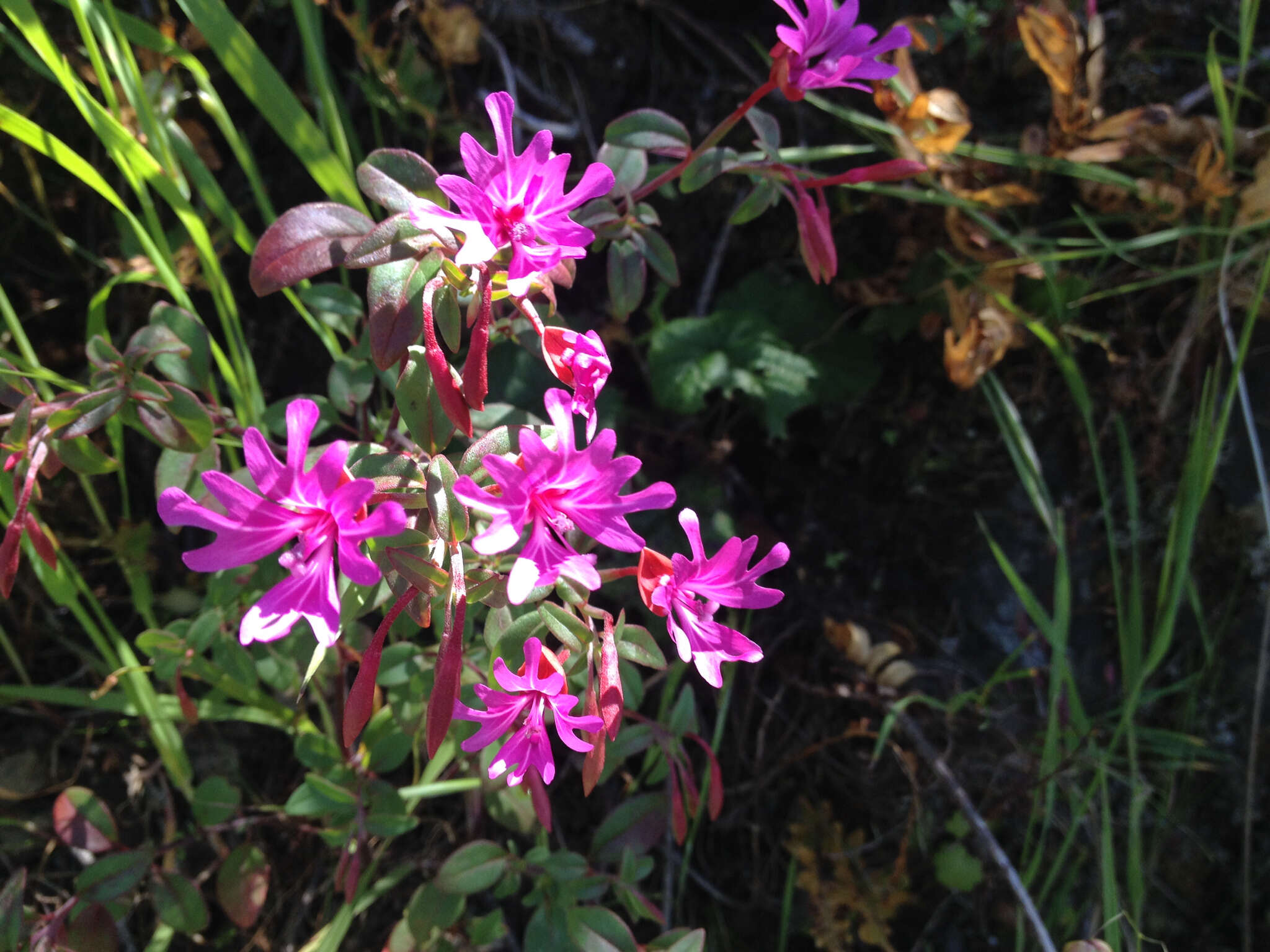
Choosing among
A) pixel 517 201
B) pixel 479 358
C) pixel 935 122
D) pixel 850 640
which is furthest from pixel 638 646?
pixel 935 122

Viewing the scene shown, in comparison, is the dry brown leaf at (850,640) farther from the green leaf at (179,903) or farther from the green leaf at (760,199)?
the green leaf at (179,903)

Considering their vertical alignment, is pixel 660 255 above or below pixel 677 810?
above

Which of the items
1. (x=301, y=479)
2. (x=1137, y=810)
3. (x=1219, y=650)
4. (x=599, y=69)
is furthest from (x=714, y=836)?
(x=599, y=69)

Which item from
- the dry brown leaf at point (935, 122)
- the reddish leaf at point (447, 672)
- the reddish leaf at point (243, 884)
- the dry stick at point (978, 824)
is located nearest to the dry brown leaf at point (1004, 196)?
the dry brown leaf at point (935, 122)

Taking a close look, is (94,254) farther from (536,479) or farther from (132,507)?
(536,479)

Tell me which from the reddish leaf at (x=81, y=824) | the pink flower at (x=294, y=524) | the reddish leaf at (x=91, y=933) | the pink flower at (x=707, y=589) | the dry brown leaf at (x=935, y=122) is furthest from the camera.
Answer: the dry brown leaf at (x=935, y=122)

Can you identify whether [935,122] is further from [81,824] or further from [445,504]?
[81,824]

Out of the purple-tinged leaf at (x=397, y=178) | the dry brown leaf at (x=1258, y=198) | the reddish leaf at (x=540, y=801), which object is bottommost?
the reddish leaf at (x=540, y=801)
